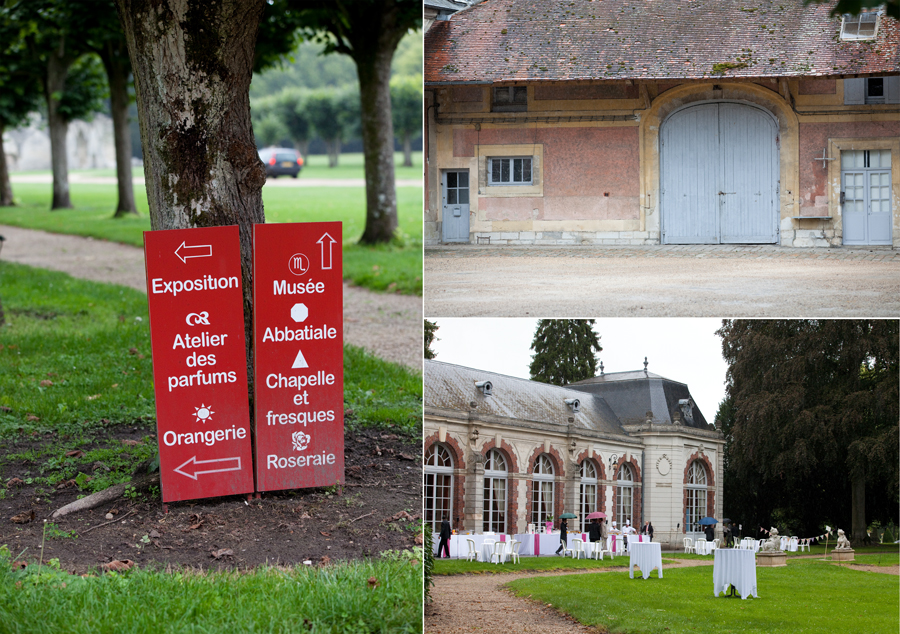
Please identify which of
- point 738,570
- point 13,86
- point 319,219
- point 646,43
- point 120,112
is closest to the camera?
point 646,43

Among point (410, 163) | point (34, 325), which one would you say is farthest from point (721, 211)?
point (410, 163)

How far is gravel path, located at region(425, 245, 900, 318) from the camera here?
3.43 meters

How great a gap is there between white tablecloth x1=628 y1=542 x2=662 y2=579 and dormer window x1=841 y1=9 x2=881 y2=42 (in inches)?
86.3

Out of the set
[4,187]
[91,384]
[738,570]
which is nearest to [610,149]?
[738,570]

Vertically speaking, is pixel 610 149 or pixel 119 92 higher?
pixel 119 92

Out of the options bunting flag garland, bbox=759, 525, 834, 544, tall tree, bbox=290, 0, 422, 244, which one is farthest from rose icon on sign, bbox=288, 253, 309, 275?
tall tree, bbox=290, 0, 422, 244

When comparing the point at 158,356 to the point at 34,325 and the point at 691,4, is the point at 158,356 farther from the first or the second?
the point at 34,325

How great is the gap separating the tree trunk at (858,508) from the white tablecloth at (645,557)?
0.81 m

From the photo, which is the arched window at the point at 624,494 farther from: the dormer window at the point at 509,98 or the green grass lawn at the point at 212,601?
the dormer window at the point at 509,98

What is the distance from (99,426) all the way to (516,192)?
513 cm

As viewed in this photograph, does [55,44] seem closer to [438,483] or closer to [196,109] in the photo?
[196,109]

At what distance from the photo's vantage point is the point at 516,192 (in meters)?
3.48

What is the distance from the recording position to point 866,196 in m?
3.21

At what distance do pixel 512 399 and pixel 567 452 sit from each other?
0.34 meters
